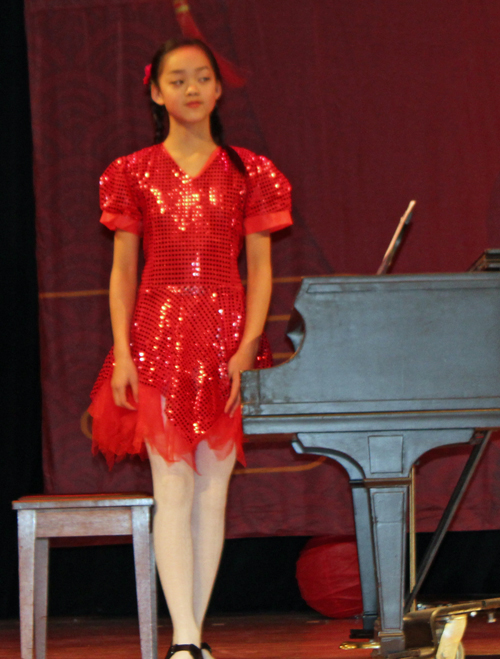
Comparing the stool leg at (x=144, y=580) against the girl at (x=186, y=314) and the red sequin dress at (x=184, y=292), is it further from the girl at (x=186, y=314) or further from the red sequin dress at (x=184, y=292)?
the red sequin dress at (x=184, y=292)

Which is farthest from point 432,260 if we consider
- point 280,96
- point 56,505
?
point 56,505

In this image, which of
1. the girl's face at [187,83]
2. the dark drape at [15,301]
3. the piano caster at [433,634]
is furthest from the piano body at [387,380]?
the dark drape at [15,301]

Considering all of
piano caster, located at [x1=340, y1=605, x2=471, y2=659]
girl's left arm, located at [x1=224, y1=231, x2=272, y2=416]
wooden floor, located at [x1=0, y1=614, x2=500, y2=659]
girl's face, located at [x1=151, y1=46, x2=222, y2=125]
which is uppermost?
girl's face, located at [x1=151, y1=46, x2=222, y2=125]

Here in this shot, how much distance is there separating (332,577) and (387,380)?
1.30 m

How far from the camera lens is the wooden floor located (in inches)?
96.9

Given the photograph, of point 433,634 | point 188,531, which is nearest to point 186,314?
point 188,531

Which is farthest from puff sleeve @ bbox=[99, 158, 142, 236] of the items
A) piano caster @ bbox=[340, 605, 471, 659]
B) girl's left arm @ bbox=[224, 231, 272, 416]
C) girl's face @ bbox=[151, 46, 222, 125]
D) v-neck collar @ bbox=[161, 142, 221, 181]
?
piano caster @ bbox=[340, 605, 471, 659]

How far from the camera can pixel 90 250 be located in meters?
3.07

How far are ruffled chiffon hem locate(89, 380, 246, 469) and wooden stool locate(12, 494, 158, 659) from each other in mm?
140

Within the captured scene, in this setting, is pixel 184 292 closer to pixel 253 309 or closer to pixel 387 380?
pixel 253 309

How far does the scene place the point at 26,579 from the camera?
2148mm

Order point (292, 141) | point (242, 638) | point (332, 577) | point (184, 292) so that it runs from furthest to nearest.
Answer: point (292, 141)
point (332, 577)
point (242, 638)
point (184, 292)

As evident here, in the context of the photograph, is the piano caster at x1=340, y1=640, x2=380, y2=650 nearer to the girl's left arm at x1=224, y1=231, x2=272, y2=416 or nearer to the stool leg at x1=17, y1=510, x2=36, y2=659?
the girl's left arm at x1=224, y1=231, x2=272, y2=416

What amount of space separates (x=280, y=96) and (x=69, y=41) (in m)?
0.81
